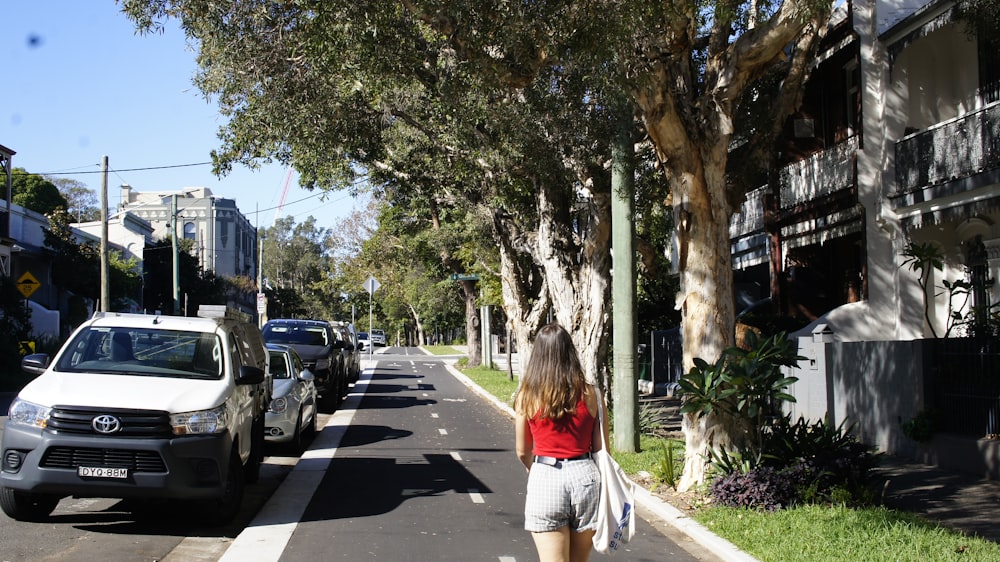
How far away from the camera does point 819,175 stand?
68.8 ft

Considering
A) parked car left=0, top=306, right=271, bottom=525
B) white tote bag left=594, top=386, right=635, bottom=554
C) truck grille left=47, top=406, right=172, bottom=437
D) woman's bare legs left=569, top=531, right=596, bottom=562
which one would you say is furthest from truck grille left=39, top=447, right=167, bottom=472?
white tote bag left=594, top=386, right=635, bottom=554

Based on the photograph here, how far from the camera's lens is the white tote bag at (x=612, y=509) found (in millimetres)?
4988

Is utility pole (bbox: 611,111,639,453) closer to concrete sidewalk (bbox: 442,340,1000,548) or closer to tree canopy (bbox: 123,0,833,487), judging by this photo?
tree canopy (bbox: 123,0,833,487)

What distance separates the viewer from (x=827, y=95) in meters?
21.8

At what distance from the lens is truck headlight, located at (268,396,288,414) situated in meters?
14.0

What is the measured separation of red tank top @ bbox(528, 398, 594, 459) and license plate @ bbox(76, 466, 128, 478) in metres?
4.57

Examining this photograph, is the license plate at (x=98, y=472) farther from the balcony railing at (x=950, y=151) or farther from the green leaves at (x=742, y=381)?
the balcony railing at (x=950, y=151)

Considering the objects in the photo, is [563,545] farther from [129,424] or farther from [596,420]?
[129,424]

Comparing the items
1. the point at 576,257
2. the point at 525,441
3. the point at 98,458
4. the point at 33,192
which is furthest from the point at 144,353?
the point at 33,192

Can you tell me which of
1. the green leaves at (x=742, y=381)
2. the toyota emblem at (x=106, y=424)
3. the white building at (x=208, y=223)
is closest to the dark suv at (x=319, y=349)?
the green leaves at (x=742, y=381)

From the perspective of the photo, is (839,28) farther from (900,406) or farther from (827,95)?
(900,406)

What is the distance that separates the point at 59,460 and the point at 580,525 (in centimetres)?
517

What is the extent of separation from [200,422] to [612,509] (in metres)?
4.86

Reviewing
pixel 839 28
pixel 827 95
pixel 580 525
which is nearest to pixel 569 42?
pixel 580 525
